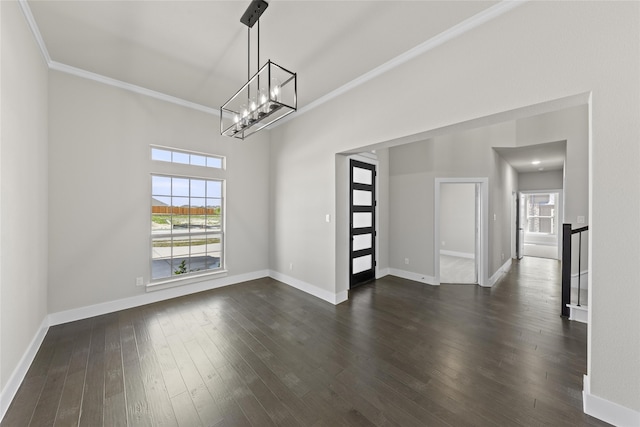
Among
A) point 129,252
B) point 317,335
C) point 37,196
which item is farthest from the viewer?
point 129,252

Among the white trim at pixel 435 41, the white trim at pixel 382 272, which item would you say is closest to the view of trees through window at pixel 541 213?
the white trim at pixel 382 272

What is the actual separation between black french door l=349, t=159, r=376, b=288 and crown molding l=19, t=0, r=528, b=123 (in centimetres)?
137

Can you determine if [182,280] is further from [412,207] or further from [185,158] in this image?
[412,207]

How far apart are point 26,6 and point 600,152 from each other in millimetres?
4921

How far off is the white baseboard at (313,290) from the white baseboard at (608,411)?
2.69m

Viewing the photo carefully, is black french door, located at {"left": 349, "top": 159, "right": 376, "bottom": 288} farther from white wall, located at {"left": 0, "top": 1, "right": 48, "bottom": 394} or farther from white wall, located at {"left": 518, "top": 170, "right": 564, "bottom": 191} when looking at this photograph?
white wall, located at {"left": 518, "top": 170, "right": 564, "bottom": 191}

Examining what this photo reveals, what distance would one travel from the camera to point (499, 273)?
18.2 ft

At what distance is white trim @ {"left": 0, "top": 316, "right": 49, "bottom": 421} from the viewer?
70.7 inches

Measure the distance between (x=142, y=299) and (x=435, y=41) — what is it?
5249 mm

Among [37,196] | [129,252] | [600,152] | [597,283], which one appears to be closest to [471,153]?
[600,152]

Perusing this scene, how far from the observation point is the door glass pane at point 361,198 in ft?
15.3

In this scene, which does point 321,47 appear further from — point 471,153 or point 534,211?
point 534,211

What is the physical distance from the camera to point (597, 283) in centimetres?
173

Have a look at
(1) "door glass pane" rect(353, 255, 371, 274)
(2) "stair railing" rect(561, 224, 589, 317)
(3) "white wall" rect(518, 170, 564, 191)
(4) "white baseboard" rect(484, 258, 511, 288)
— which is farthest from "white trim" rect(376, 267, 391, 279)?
(3) "white wall" rect(518, 170, 564, 191)
